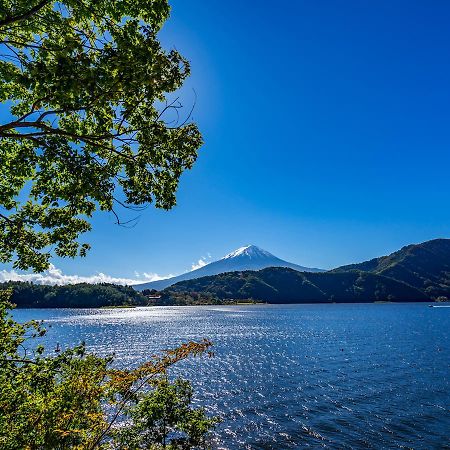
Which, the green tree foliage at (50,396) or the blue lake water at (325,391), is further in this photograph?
the blue lake water at (325,391)

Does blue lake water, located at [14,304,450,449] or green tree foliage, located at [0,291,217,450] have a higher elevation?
green tree foliage, located at [0,291,217,450]

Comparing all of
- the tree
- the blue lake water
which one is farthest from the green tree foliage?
the blue lake water

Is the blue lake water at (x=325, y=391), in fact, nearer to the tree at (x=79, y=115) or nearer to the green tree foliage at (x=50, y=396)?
the green tree foliage at (x=50, y=396)

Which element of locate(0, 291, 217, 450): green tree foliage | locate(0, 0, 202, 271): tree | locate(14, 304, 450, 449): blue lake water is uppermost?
locate(0, 0, 202, 271): tree

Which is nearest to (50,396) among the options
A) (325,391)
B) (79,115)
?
(79,115)

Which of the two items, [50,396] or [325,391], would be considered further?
[325,391]

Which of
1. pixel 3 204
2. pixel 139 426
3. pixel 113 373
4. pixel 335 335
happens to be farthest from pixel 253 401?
pixel 335 335

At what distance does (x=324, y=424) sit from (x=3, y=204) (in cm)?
4122

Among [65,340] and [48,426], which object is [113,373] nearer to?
[48,426]

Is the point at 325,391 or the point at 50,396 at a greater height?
the point at 50,396

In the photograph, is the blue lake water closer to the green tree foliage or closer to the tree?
the green tree foliage

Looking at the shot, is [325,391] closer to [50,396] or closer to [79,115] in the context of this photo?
[50,396]

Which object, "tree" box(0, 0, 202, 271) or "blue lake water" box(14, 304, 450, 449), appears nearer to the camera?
"tree" box(0, 0, 202, 271)

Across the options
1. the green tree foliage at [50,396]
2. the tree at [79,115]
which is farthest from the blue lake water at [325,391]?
the tree at [79,115]
